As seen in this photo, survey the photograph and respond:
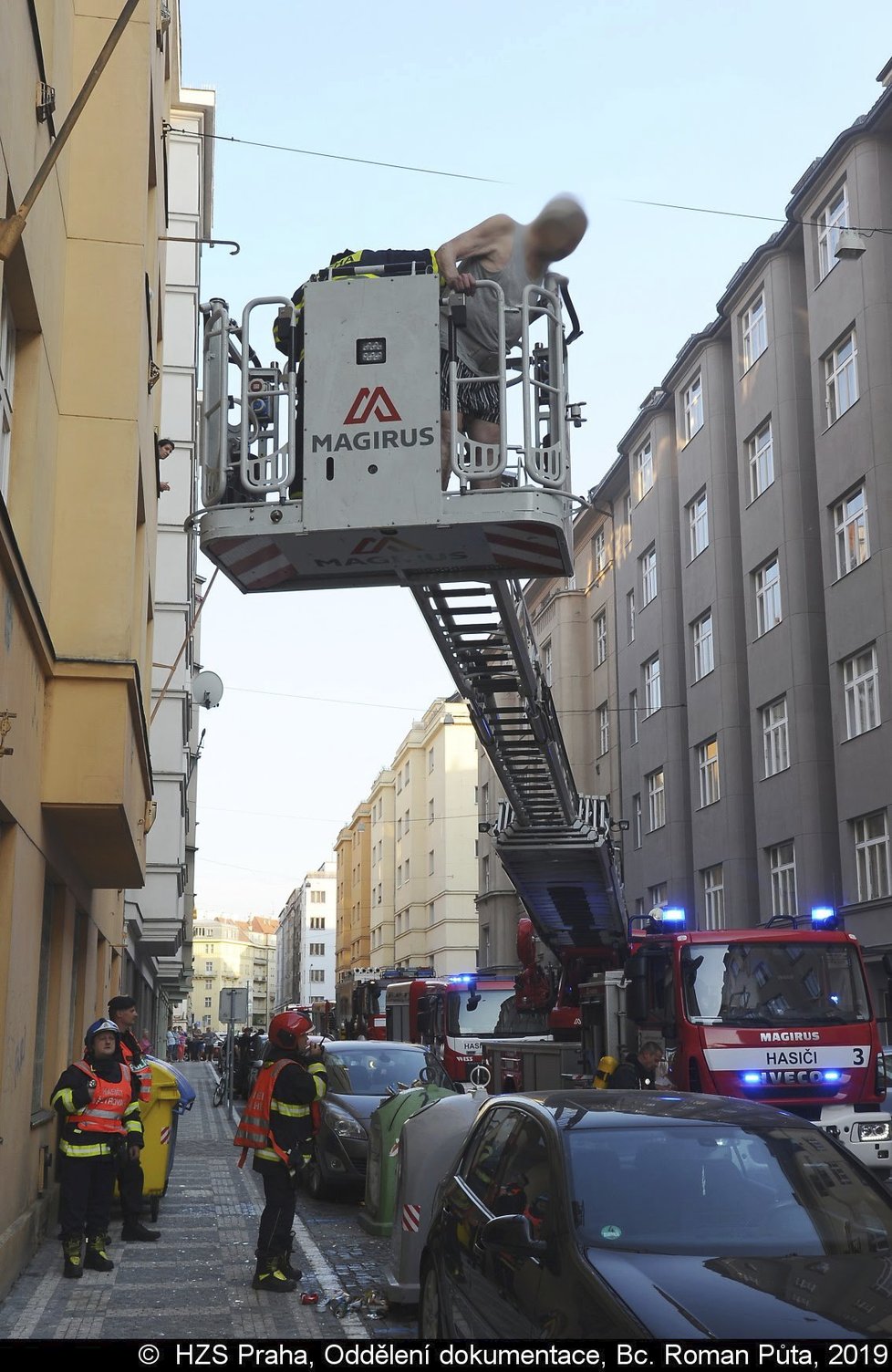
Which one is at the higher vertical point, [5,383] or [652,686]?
[652,686]

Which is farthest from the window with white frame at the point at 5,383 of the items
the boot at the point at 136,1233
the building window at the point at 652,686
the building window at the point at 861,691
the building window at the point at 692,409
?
the building window at the point at 652,686

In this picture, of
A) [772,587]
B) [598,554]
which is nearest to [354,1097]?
[772,587]

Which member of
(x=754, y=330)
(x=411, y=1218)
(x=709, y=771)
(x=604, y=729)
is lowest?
(x=411, y=1218)

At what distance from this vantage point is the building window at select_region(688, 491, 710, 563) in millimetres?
35875

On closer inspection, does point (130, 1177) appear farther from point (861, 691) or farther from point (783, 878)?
point (783, 878)

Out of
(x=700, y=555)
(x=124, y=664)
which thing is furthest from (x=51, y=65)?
(x=700, y=555)

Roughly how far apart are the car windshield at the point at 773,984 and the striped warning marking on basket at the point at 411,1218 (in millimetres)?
5810

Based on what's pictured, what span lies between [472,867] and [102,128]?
205 ft

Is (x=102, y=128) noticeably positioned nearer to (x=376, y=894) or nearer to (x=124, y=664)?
(x=124, y=664)

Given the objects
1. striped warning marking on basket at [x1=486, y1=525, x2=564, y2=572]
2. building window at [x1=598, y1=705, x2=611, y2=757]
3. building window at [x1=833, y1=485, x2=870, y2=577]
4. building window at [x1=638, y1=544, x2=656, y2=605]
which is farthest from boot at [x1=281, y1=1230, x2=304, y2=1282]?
building window at [x1=598, y1=705, x2=611, y2=757]

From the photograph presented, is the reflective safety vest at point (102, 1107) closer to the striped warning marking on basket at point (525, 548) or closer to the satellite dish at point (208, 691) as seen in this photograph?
the striped warning marking on basket at point (525, 548)

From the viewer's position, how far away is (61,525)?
35.3ft

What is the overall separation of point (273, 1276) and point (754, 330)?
28.1 metres

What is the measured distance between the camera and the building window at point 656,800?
128 feet
